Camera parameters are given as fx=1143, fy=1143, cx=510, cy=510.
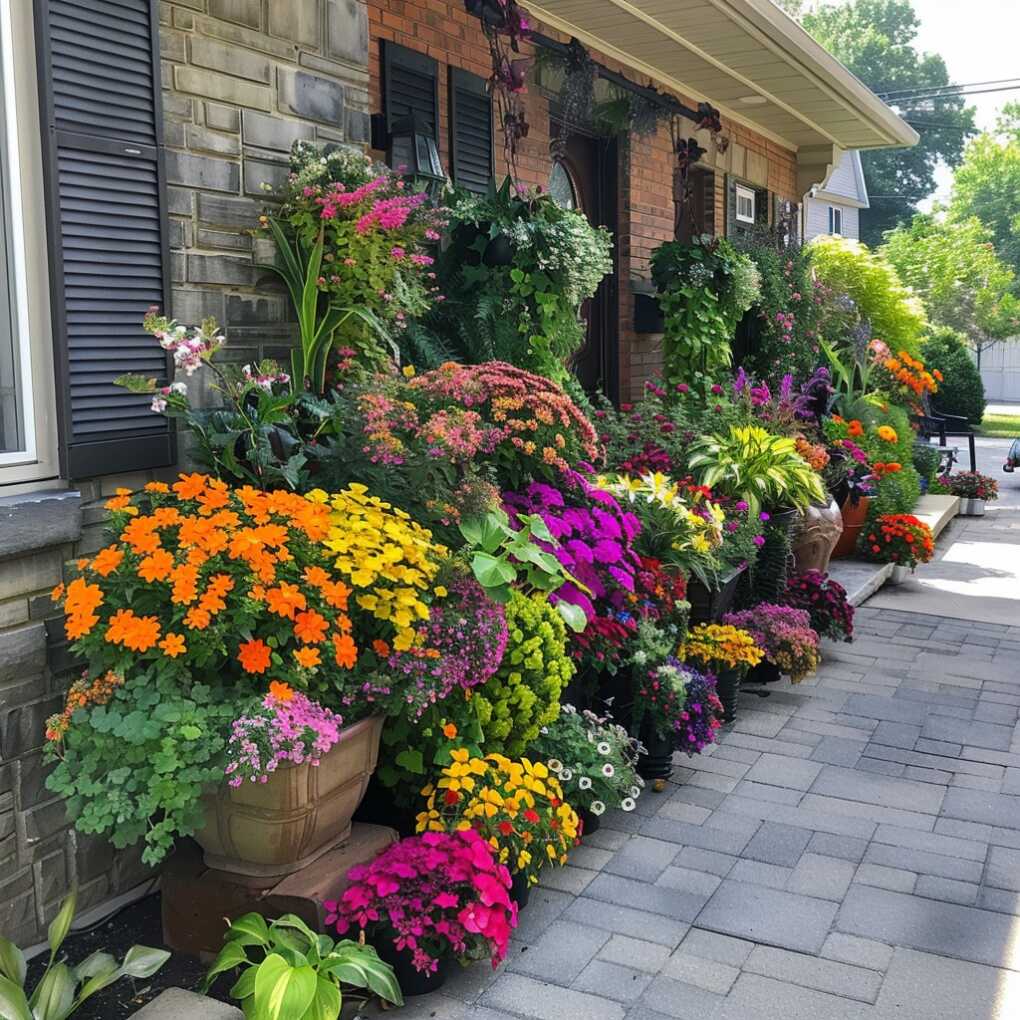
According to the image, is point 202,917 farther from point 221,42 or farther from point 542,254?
point 542,254

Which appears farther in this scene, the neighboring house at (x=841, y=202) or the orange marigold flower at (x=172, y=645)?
the neighboring house at (x=841, y=202)

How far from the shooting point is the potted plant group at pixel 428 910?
8.43 feet

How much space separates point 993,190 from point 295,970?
151 feet

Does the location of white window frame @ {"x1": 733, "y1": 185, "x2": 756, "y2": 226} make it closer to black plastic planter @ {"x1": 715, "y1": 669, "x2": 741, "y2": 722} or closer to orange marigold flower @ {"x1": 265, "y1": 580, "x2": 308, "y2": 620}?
black plastic planter @ {"x1": 715, "y1": 669, "x2": 741, "y2": 722}

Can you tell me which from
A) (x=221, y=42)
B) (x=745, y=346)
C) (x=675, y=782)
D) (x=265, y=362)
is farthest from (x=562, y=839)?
(x=745, y=346)

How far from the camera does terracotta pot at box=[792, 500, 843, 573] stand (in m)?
6.11

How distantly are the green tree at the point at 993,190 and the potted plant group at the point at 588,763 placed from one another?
41096mm

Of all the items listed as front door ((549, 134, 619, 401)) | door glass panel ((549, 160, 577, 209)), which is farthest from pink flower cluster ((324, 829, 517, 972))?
door glass panel ((549, 160, 577, 209))

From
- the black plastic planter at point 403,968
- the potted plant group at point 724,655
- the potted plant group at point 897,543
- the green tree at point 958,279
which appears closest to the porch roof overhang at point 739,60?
the potted plant group at point 897,543

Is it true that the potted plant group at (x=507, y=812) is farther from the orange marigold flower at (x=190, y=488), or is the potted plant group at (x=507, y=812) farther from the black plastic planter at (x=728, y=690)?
the black plastic planter at (x=728, y=690)

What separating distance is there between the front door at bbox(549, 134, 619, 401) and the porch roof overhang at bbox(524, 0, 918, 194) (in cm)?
61

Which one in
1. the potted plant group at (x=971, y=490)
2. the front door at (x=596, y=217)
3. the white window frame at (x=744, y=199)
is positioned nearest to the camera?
the front door at (x=596, y=217)

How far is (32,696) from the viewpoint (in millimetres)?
2688

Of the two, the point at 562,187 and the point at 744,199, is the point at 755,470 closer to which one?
the point at 562,187
